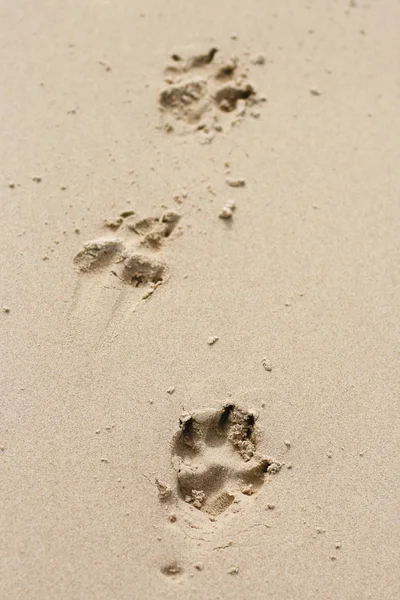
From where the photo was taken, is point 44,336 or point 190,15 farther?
point 190,15

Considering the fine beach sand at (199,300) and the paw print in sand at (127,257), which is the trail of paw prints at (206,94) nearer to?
the fine beach sand at (199,300)

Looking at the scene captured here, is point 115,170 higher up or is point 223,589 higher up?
point 115,170

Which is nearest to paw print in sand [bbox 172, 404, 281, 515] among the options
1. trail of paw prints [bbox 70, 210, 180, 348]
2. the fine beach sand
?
the fine beach sand

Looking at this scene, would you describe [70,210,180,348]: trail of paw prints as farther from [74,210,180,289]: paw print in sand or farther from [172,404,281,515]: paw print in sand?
[172,404,281,515]: paw print in sand

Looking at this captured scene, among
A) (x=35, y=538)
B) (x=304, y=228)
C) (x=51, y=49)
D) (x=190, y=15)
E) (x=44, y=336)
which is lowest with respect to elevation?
(x=35, y=538)

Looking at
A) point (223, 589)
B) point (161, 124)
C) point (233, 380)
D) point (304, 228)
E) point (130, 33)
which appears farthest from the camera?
point (130, 33)

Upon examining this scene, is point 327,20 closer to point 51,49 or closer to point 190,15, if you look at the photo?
point 190,15

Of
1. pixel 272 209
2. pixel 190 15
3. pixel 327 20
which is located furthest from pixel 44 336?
pixel 327 20

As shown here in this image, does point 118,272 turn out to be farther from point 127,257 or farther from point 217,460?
point 217,460
